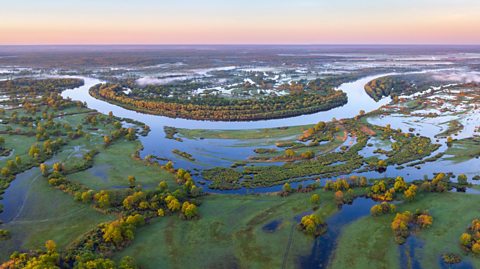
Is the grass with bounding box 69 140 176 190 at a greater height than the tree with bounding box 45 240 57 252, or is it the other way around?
the grass with bounding box 69 140 176 190

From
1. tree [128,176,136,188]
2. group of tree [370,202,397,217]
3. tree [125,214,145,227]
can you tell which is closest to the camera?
tree [125,214,145,227]

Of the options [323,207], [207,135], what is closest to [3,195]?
[207,135]

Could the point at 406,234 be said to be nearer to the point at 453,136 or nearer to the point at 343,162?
the point at 343,162


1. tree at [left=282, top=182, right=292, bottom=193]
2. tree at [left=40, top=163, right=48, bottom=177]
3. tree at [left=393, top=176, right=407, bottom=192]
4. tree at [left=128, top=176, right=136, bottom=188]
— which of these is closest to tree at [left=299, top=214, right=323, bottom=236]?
tree at [left=282, top=182, right=292, bottom=193]

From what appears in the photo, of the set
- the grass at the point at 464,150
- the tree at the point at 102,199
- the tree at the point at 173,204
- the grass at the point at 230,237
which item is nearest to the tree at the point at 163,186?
the tree at the point at 173,204

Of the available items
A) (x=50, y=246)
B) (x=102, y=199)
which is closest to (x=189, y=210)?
(x=102, y=199)

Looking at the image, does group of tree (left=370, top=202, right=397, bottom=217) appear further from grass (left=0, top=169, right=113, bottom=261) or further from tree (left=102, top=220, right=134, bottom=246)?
grass (left=0, top=169, right=113, bottom=261)
